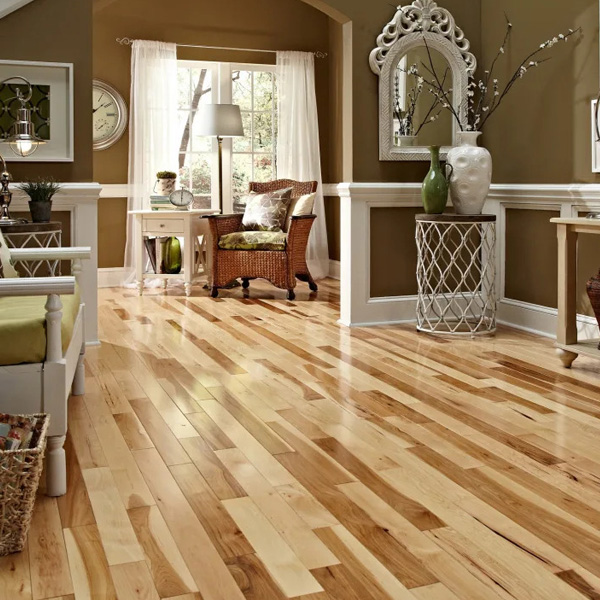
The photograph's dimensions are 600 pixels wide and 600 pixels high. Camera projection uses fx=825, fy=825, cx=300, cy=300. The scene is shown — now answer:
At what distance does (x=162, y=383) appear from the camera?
379 cm

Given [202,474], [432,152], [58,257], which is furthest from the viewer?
[432,152]

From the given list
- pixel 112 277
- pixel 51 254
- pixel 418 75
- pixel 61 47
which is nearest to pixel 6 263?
pixel 51 254

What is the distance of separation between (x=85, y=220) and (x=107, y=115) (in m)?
3.05

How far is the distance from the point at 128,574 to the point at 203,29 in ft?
→ 21.7

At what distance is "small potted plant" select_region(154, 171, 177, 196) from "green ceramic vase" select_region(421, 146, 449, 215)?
9.70 ft

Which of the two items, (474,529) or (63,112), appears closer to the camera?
(474,529)

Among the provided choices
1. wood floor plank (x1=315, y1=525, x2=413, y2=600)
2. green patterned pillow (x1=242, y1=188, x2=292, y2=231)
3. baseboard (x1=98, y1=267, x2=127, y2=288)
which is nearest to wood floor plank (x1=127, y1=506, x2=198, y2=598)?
wood floor plank (x1=315, y1=525, x2=413, y2=600)

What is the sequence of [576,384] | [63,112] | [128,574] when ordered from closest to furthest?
[128,574], [576,384], [63,112]

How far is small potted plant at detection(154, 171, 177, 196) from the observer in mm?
7215

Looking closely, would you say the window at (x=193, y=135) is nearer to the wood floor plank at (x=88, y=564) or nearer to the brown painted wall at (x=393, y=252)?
the brown painted wall at (x=393, y=252)

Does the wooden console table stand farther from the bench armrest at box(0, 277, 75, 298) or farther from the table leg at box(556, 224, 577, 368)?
the bench armrest at box(0, 277, 75, 298)

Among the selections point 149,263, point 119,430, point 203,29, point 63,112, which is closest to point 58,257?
point 119,430

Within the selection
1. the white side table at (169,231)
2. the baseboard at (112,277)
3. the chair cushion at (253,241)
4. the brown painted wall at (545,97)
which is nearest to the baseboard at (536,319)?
the brown painted wall at (545,97)

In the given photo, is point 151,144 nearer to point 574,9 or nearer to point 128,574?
point 574,9
